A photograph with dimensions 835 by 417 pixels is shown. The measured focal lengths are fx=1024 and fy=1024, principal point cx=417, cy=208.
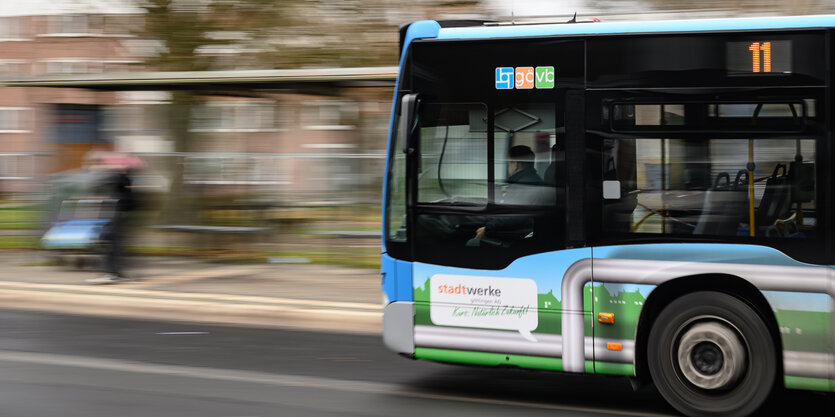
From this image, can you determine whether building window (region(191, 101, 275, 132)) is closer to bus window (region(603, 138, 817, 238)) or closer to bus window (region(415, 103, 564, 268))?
bus window (region(415, 103, 564, 268))

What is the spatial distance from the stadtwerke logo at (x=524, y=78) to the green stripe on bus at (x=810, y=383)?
228 centimetres

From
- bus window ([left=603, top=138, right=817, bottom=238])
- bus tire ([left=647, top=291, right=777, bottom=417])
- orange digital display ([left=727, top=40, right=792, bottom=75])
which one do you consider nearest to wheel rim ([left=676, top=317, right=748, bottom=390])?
bus tire ([left=647, top=291, right=777, bottom=417])

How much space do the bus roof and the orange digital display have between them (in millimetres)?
104

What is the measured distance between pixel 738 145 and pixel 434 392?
2601 millimetres

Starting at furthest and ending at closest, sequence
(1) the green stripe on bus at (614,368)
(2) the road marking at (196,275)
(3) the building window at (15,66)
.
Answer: (3) the building window at (15,66)
(2) the road marking at (196,275)
(1) the green stripe on bus at (614,368)

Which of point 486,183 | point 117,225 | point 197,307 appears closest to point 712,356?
point 486,183

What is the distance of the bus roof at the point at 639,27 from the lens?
19.7 feet

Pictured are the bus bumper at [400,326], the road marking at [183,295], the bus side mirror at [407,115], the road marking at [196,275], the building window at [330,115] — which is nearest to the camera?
the bus side mirror at [407,115]

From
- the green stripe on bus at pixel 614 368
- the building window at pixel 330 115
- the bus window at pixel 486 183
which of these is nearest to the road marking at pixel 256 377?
the green stripe on bus at pixel 614 368

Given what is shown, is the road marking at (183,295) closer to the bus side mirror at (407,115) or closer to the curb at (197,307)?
the curb at (197,307)

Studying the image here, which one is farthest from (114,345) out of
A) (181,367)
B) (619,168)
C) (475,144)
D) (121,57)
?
(121,57)

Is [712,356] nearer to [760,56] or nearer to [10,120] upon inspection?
[760,56]

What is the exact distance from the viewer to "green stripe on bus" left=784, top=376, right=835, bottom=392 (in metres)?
5.84

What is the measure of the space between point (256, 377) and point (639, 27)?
363cm
